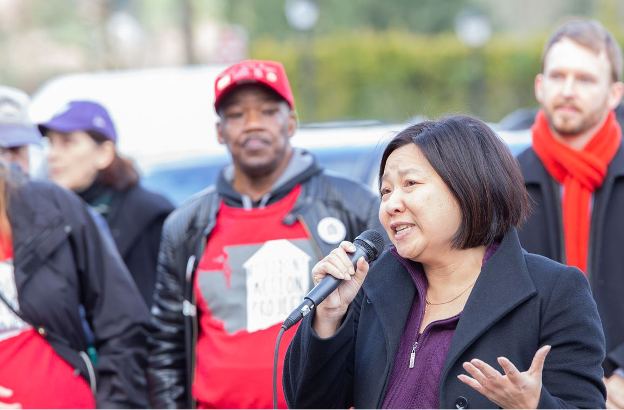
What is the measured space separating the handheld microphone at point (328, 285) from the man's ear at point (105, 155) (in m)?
2.99

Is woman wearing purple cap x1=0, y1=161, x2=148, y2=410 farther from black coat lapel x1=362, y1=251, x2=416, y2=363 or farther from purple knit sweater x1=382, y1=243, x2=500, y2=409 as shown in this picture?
purple knit sweater x1=382, y1=243, x2=500, y2=409

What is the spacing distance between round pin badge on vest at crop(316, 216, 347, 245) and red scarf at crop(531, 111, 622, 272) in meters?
0.96

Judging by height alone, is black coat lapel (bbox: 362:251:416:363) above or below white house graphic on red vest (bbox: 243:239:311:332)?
above

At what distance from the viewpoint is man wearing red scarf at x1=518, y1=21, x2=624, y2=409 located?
3.85 m

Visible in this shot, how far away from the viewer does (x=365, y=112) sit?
26.1m

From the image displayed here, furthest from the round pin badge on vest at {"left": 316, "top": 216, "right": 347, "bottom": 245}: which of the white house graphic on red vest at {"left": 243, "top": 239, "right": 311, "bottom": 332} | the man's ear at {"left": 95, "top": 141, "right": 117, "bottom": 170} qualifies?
the man's ear at {"left": 95, "top": 141, "right": 117, "bottom": 170}

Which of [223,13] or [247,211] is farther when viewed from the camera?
[223,13]

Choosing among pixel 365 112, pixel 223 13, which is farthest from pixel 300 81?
pixel 223 13

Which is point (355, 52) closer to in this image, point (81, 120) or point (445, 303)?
point (81, 120)

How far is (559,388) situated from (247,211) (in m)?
1.70

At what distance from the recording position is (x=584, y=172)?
3.93m

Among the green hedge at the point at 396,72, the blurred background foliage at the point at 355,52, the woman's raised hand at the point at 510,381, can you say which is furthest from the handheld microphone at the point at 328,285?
the green hedge at the point at 396,72

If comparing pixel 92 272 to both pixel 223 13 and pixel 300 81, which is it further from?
pixel 223 13

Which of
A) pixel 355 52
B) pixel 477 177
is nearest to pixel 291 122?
pixel 477 177
